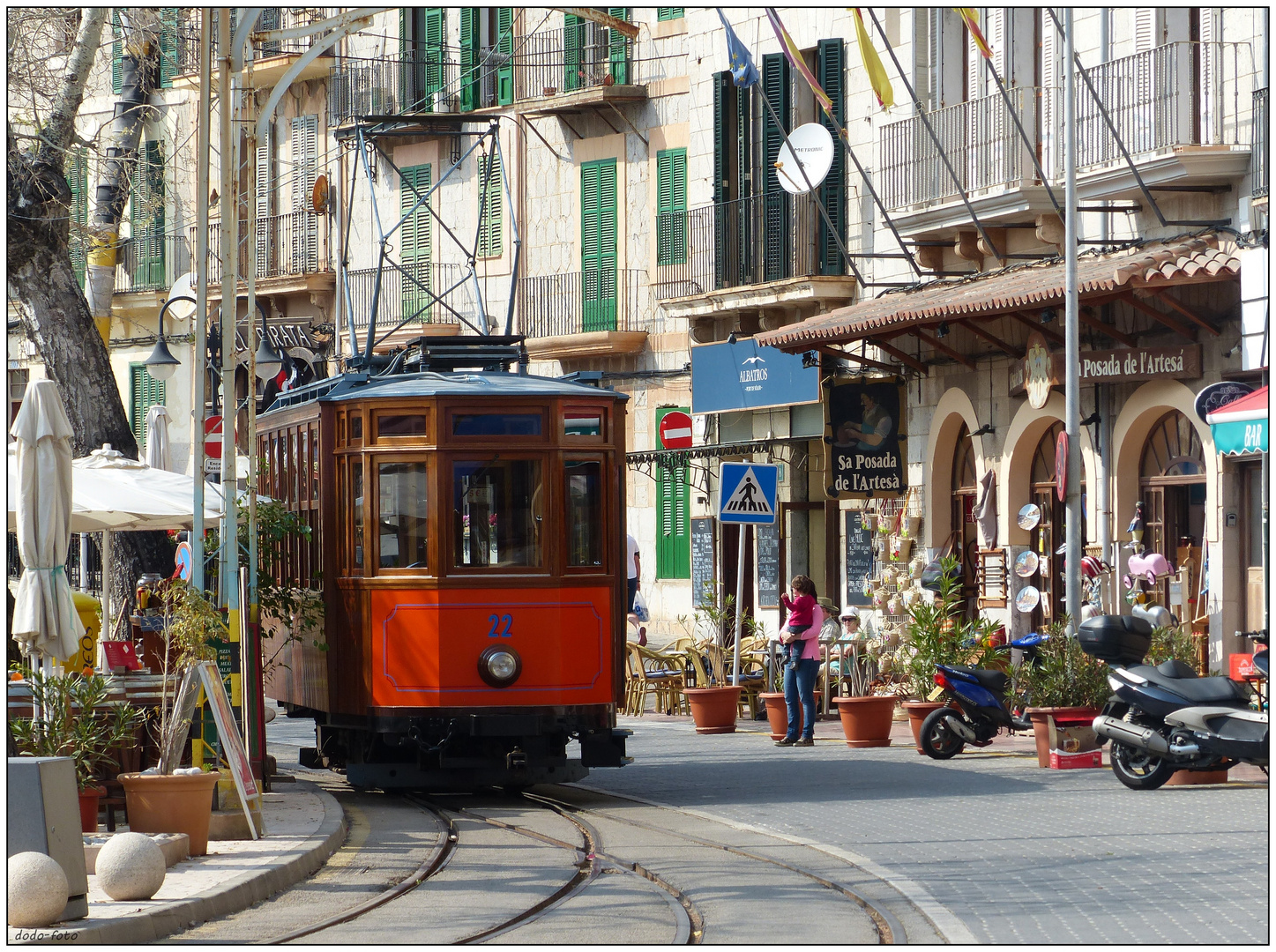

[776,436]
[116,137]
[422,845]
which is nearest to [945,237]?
[776,436]

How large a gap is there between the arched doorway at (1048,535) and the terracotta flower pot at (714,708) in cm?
414

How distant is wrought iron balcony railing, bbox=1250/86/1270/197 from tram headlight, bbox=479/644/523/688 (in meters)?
8.35

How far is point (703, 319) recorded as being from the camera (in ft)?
94.7

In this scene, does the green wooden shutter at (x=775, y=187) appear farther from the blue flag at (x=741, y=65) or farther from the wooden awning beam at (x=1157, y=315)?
the wooden awning beam at (x=1157, y=315)

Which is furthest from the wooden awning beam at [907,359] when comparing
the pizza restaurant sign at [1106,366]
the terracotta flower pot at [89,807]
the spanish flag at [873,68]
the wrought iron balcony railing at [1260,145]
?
the terracotta flower pot at [89,807]

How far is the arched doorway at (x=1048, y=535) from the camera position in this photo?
2167 cm

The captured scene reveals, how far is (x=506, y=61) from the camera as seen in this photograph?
32656mm

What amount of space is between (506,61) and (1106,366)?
1576 centimetres

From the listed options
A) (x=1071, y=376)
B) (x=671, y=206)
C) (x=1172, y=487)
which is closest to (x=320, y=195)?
(x=671, y=206)

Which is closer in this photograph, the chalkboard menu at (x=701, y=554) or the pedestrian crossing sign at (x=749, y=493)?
the pedestrian crossing sign at (x=749, y=493)

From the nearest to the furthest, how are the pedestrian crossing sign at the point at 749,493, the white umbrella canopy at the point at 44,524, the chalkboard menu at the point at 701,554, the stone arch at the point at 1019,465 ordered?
the white umbrella canopy at the point at 44,524
the pedestrian crossing sign at the point at 749,493
the stone arch at the point at 1019,465
the chalkboard menu at the point at 701,554

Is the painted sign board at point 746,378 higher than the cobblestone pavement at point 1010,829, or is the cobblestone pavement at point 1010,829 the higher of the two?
the painted sign board at point 746,378

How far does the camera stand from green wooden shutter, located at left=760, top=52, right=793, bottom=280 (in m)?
26.5

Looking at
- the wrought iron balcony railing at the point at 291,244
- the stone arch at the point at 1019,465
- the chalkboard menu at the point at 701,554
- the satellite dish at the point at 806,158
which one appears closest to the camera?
the stone arch at the point at 1019,465
